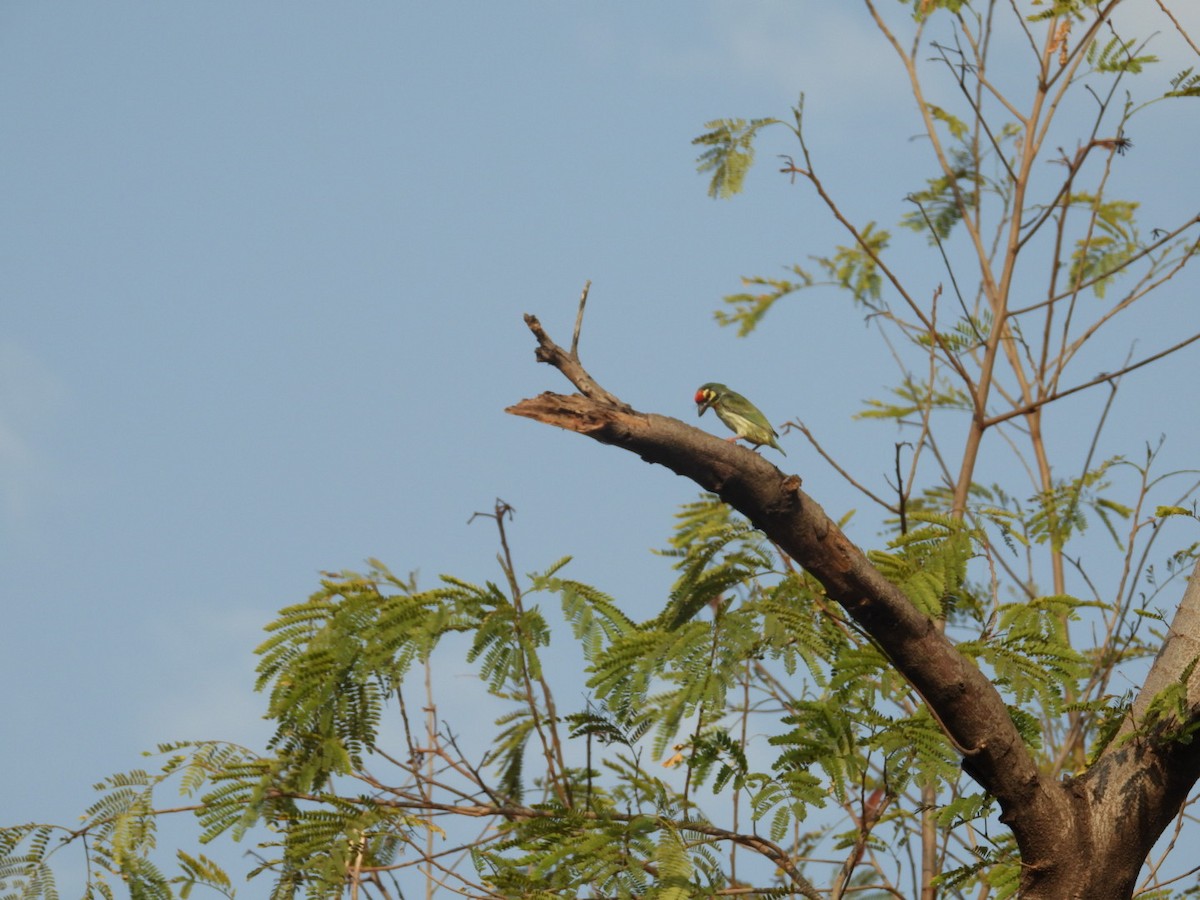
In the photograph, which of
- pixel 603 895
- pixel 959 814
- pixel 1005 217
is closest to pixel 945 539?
pixel 959 814

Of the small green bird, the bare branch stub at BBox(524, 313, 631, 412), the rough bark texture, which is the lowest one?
the rough bark texture

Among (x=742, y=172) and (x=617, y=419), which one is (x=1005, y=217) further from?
(x=617, y=419)

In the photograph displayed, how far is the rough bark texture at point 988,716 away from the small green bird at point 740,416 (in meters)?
2.01

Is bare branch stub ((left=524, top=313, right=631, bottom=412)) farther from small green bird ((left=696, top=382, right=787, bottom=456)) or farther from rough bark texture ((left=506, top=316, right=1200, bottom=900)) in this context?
small green bird ((left=696, top=382, right=787, bottom=456))

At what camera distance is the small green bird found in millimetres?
5883

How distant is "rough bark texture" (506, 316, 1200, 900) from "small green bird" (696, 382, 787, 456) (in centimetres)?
201

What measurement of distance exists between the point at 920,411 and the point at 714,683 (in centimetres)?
531

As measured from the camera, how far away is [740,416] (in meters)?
5.92

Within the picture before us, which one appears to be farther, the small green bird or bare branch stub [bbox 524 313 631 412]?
the small green bird

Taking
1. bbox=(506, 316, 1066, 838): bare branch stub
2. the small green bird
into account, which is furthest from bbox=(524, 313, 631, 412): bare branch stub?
the small green bird

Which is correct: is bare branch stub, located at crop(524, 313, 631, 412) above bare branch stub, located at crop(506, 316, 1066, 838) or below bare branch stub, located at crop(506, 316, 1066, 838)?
above

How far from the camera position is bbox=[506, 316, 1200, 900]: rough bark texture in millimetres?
3600

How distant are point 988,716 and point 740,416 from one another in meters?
2.27

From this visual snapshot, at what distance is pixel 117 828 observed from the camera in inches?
170
